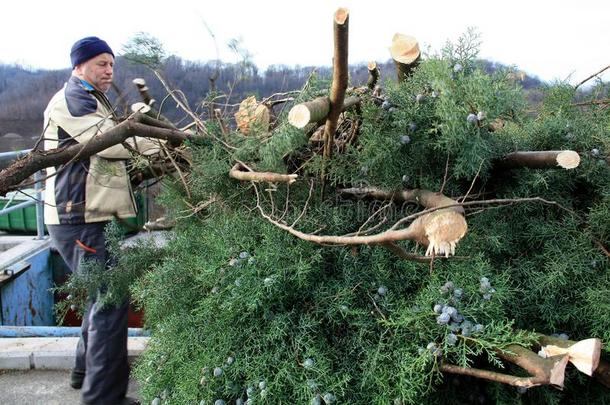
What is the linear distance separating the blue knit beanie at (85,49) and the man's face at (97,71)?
0.02m

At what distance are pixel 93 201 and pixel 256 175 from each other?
1186 millimetres

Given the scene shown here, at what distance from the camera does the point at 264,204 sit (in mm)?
2051

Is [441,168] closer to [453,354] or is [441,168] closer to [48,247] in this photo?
[453,354]

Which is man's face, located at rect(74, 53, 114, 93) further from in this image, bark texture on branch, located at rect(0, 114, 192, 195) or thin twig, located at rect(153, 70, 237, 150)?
bark texture on branch, located at rect(0, 114, 192, 195)

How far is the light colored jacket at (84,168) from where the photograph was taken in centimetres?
249

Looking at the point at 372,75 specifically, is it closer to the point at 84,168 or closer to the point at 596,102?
the point at 596,102

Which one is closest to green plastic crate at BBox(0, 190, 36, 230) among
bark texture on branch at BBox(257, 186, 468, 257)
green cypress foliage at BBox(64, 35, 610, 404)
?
green cypress foliage at BBox(64, 35, 610, 404)

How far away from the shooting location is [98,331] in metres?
2.61

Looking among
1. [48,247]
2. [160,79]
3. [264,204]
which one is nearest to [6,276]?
[48,247]

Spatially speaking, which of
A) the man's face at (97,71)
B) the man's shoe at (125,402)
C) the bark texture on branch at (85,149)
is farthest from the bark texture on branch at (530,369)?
the man's face at (97,71)

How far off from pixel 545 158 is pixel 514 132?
1.16 ft

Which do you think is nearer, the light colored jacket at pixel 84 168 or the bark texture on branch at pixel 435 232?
the bark texture on branch at pixel 435 232

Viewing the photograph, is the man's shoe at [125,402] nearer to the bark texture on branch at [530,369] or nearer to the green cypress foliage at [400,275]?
the green cypress foliage at [400,275]

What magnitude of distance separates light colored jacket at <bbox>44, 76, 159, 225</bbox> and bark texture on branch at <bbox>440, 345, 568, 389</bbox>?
188 centimetres
